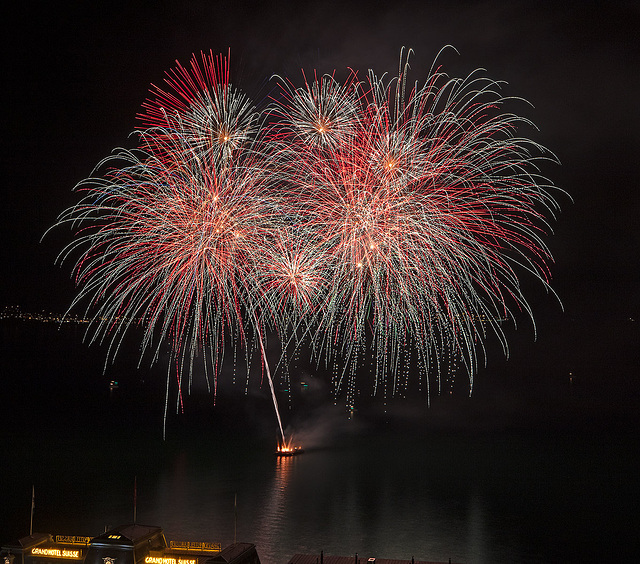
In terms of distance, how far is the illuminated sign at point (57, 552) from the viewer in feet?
73.2

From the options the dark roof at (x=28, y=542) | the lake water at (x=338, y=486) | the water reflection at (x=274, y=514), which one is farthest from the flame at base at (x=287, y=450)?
the dark roof at (x=28, y=542)

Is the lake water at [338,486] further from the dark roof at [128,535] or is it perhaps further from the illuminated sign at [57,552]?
the illuminated sign at [57,552]

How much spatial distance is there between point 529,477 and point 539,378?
79.0m

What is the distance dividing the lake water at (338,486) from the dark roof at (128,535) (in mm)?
6201

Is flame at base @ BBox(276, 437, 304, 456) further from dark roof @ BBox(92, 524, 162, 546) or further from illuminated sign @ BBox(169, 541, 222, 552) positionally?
dark roof @ BBox(92, 524, 162, 546)

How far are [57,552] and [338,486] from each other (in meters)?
33.5

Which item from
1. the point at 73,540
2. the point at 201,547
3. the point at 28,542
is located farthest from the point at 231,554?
the point at 28,542

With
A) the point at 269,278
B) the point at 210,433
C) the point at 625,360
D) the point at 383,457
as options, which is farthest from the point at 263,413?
the point at 625,360

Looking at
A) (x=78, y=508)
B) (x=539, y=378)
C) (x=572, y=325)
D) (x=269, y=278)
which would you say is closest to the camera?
(x=269, y=278)

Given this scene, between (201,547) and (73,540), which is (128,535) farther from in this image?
(73,540)

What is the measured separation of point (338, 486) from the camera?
52750 mm

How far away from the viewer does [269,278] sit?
31.7 meters

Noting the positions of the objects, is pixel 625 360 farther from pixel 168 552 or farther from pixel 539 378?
pixel 168 552

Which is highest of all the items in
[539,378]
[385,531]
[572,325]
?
[572,325]
